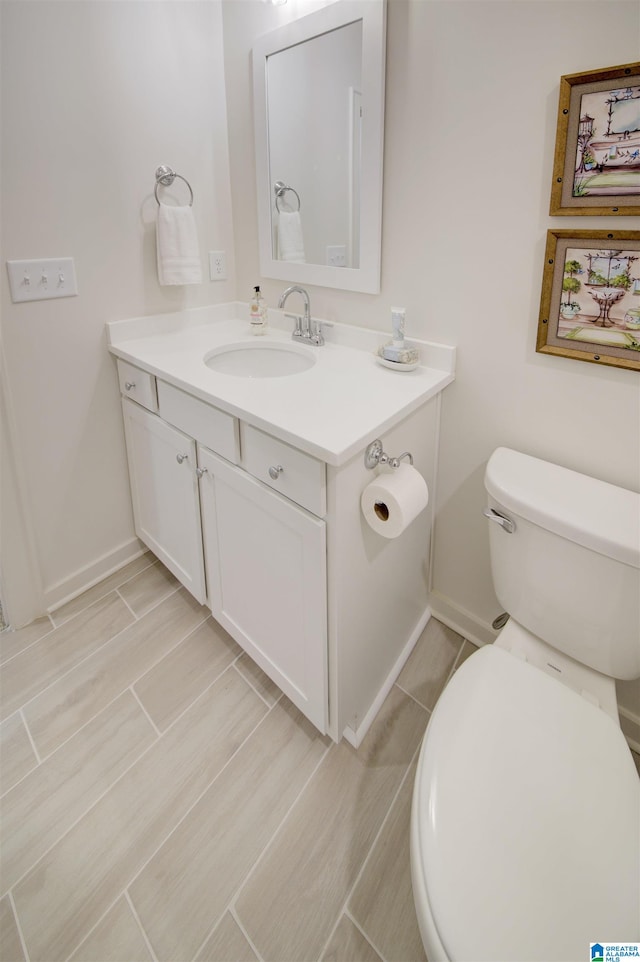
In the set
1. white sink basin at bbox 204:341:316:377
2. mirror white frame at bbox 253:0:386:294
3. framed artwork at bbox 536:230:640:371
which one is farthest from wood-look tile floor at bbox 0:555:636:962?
mirror white frame at bbox 253:0:386:294

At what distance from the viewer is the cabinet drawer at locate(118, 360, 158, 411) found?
5.12 feet

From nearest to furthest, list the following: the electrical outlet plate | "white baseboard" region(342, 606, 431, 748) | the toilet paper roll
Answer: the toilet paper roll → "white baseboard" region(342, 606, 431, 748) → the electrical outlet plate

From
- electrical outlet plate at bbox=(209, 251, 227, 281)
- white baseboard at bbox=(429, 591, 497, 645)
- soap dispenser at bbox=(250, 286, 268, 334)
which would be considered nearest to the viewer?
white baseboard at bbox=(429, 591, 497, 645)

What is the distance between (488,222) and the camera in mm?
1210

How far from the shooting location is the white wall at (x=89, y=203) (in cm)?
136

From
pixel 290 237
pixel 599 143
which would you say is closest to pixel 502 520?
pixel 599 143

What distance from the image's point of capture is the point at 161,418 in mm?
1563

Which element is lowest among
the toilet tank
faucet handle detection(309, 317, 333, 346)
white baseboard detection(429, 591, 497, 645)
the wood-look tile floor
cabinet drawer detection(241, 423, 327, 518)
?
the wood-look tile floor

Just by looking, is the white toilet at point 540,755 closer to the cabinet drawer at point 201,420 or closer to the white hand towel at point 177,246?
the cabinet drawer at point 201,420

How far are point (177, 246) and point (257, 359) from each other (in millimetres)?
442

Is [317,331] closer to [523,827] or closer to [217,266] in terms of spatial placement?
[217,266]

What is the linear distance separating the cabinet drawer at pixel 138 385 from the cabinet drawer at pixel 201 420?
4 centimetres

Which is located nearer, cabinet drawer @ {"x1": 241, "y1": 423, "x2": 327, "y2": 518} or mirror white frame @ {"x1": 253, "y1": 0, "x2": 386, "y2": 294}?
cabinet drawer @ {"x1": 241, "y1": 423, "x2": 327, "y2": 518}

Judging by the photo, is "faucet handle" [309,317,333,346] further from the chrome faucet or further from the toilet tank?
the toilet tank
